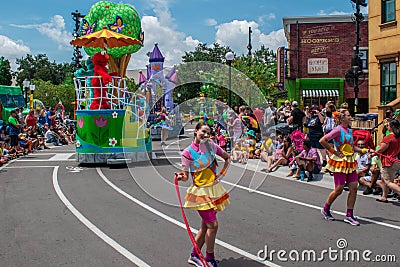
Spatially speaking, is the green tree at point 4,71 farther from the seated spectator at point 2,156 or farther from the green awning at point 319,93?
the seated spectator at point 2,156

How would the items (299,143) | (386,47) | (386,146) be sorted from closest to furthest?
(386,146) → (299,143) → (386,47)

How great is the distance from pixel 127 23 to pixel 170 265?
53.0 feet

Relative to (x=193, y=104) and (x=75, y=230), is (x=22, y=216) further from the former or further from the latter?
(x=193, y=104)

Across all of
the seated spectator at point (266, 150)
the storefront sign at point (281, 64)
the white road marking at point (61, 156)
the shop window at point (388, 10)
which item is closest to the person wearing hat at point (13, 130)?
the white road marking at point (61, 156)

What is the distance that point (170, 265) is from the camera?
5.45 m

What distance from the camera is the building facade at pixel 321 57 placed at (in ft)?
119

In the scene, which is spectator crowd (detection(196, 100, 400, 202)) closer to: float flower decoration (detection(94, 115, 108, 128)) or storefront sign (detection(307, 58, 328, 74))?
float flower decoration (detection(94, 115, 108, 128))

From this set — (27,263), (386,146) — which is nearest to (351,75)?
(386,146)

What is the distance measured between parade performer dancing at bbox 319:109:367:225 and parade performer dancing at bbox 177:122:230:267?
278 cm

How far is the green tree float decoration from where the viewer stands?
64.1 ft

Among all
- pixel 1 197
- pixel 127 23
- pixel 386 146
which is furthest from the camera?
pixel 127 23

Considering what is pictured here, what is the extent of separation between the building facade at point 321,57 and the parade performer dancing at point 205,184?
104ft

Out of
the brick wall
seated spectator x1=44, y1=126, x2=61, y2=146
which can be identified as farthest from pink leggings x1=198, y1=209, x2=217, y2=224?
the brick wall

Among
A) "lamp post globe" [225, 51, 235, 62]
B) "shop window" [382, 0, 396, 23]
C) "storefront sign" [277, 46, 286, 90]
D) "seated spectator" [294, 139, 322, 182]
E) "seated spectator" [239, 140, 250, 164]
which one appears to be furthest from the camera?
"storefront sign" [277, 46, 286, 90]
